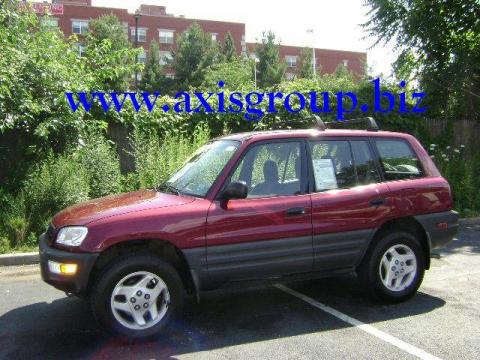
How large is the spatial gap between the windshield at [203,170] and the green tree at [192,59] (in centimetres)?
4035

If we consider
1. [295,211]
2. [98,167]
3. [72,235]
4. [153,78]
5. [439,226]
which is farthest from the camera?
[153,78]

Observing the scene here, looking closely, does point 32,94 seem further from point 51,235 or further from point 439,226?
Answer: point 439,226

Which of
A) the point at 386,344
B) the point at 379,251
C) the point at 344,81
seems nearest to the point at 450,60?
the point at 344,81

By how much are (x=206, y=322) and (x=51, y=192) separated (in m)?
4.71

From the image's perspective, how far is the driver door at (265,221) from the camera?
445 cm

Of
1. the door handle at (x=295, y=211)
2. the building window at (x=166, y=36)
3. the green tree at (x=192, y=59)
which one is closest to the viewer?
the door handle at (x=295, y=211)

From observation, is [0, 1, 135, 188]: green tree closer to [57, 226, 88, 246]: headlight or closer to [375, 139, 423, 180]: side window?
[57, 226, 88, 246]: headlight

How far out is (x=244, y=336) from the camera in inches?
173

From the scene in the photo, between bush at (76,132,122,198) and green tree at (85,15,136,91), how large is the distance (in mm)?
1747

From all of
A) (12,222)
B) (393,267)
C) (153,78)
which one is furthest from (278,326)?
(153,78)

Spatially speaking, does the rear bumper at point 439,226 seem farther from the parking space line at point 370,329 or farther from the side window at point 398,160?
the parking space line at point 370,329

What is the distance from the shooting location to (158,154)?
9.89 meters

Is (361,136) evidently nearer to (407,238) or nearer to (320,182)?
(320,182)

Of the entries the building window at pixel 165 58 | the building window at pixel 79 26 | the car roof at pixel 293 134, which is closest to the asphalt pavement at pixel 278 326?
the car roof at pixel 293 134
